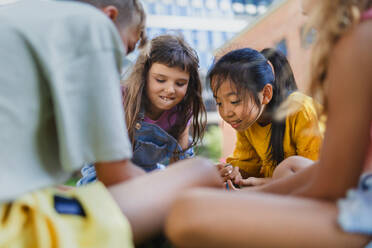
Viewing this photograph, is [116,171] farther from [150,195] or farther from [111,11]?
[111,11]

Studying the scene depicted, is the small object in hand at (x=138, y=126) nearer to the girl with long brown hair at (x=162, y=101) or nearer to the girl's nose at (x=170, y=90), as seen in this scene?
the girl with long brown hair at (x=162, y=101)

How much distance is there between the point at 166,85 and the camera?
196 cm

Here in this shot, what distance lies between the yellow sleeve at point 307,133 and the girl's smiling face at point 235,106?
20cm

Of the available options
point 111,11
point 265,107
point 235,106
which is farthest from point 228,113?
point 111,11

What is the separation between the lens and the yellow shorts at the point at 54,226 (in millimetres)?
666

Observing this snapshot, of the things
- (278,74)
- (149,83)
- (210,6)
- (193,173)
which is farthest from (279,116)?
(210,6)

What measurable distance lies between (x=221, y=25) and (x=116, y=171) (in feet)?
78.4

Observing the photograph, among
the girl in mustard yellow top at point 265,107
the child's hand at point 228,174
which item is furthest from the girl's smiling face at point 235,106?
the child's hand at point 228,174

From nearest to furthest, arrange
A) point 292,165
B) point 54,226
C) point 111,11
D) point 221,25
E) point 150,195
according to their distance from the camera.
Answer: point 54,226 < point 150,195 < point 111,11 < point 292,165 < point 221,25

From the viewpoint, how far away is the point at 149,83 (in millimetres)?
2021

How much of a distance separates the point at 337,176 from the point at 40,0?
34.9 inches

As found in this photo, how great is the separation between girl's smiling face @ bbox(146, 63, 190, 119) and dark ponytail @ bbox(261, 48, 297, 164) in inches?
19.4

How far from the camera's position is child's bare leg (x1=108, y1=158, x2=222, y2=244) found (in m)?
0.81

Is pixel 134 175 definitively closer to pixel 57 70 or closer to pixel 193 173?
pixel 193 173
